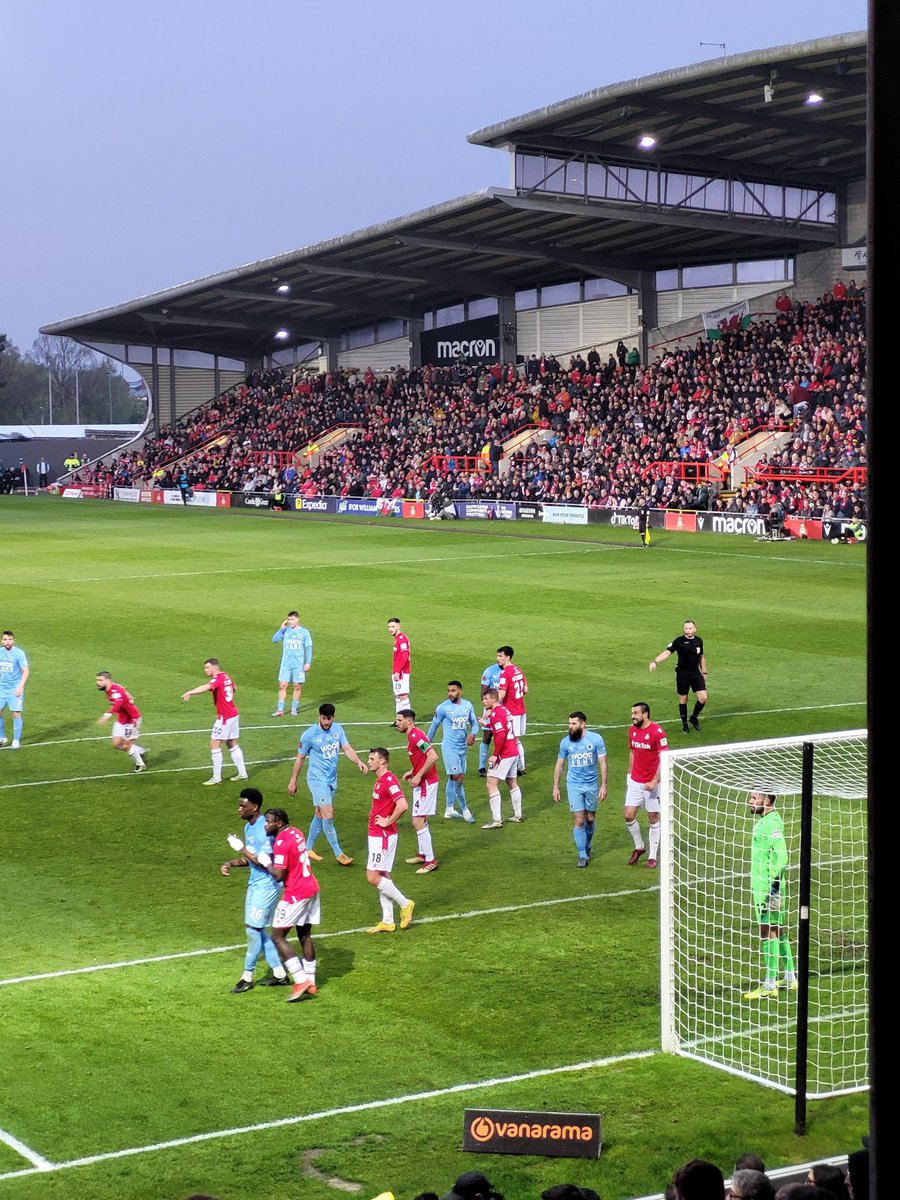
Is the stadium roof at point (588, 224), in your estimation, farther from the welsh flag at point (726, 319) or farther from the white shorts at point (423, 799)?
the white shorts at point (423, 799)

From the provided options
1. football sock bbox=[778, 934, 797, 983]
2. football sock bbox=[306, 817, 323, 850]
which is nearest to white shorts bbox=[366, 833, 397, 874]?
football sock bbox=[306, 817, 323, 850]

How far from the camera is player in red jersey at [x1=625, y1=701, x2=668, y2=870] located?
1633 cm

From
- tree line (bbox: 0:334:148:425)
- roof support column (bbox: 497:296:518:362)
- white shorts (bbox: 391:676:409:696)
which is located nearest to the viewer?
white shorts (bbox: 391:676:409:696)

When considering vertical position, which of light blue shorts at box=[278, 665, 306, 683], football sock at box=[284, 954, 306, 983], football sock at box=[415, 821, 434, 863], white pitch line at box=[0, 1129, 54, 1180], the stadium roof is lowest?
white pitch line at box=[0, 1129, 54, 1180]

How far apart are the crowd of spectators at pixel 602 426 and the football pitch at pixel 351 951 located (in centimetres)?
2271

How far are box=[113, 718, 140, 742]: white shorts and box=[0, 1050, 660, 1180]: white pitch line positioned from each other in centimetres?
1102

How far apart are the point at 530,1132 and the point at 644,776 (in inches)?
275

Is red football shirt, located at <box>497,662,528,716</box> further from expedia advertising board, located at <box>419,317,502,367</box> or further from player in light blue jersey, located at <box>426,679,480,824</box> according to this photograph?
expedia advertising board, located at <box>419,317,502,367</box>

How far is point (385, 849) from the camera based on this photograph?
46.8 ft

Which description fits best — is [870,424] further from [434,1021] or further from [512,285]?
[512,285]

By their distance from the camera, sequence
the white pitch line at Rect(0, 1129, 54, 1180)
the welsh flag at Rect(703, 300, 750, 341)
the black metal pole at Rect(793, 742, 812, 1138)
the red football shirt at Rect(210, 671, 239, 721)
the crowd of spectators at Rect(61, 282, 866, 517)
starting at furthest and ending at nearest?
the welsh flag at Rect(703, 300, 750, 341), the crowd of spectators at Rect(61, 282, 866, 517), the red football shirt at Rect(210, 671, 239, 721), the black metal pole at Rect(793, 742, 812, 1138), the white pitch line at Rect(0, 1129, 54, 1180)

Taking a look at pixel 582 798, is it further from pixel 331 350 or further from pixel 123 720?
pixel 331 350

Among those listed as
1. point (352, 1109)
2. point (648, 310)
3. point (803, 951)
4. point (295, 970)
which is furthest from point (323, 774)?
point (648, 310)

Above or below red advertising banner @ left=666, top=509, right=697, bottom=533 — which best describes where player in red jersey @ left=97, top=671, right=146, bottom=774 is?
below
